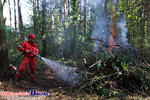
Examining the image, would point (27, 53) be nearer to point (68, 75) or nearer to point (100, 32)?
point (68, 75)

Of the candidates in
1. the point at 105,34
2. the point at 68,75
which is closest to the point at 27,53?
the point at 68,75

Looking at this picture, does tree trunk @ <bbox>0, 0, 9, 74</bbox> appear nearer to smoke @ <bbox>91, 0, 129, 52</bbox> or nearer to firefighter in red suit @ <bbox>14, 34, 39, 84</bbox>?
firefighter in red suit @ <bbox>14, 34, 39, 84</bbox>

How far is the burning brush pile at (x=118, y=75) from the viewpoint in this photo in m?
3.88

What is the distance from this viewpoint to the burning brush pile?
388cm

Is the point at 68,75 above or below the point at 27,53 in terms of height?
below

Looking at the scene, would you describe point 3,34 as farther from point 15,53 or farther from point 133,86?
point 133,86

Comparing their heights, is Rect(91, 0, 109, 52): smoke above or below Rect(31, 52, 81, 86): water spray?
above

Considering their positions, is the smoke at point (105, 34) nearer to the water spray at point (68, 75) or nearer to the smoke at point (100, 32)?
the smoke at point (100, 32)

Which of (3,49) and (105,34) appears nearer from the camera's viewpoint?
(3,49)

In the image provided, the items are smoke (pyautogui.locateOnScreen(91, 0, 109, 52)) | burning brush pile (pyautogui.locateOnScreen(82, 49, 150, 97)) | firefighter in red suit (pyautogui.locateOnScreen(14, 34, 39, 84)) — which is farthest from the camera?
smoke (pyautogui.locateOnScreen(91, 0, 109, 52))

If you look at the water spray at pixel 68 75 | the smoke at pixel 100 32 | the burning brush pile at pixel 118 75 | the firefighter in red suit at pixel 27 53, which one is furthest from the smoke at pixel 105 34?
the firefighter in red suit at pixel 27 53

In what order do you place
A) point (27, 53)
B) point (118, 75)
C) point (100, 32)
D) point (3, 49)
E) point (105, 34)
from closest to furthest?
point (118, 75)
point (27, 53)
point (3, 49)
point (105, 34)
point (100, 32)

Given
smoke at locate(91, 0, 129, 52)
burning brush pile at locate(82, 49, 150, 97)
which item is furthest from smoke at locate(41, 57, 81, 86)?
smoke at locate(91, 0, 129, 52)

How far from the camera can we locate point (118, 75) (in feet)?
12.9
